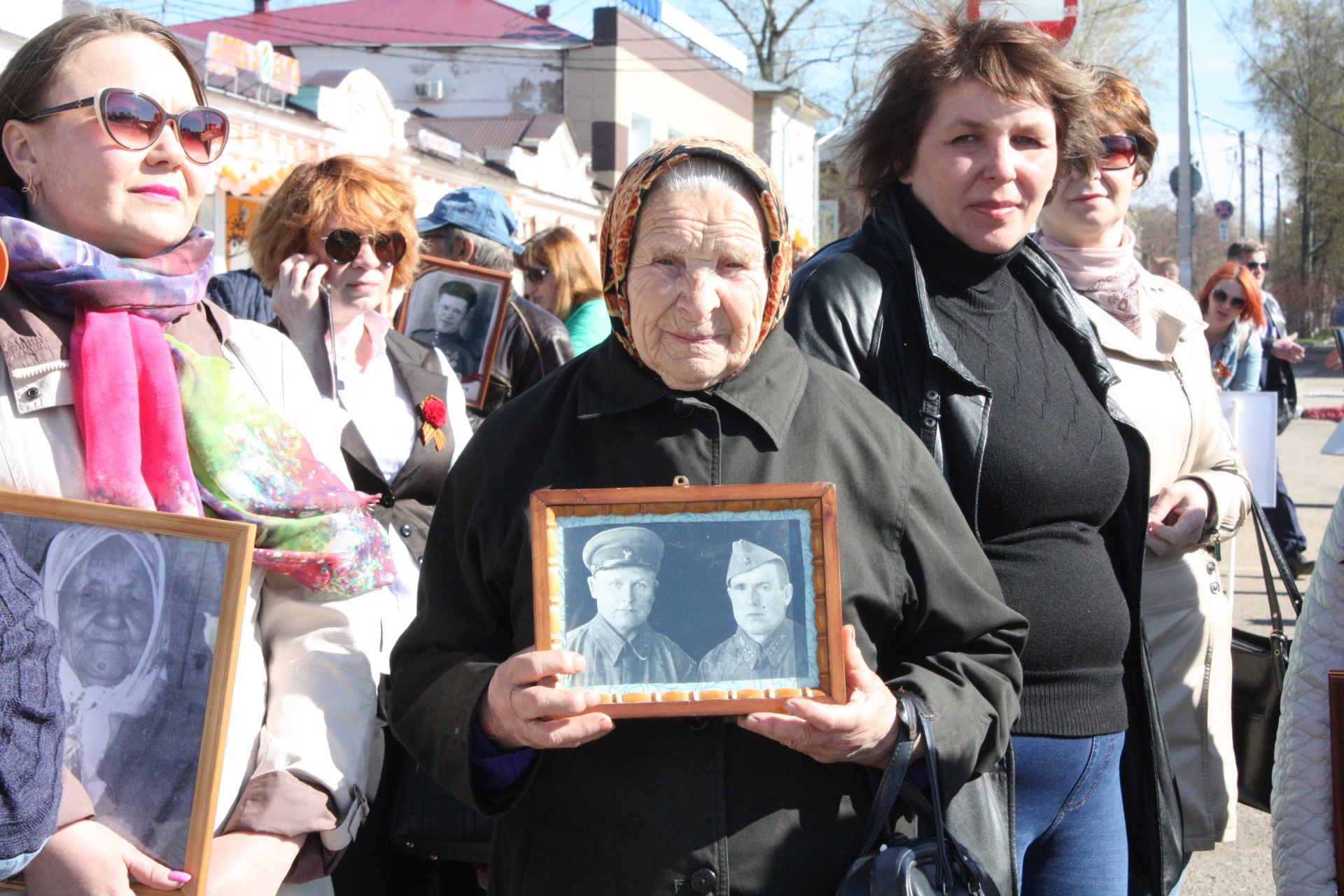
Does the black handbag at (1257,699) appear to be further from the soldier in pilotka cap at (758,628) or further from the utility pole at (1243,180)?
the utility pole at (1243,180)

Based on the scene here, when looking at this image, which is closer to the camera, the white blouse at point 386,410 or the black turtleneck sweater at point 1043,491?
the black turtleneck sweater at point 1043,491

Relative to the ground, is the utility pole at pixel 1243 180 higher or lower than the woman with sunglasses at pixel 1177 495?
higher

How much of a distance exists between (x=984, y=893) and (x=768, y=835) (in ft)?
1.11

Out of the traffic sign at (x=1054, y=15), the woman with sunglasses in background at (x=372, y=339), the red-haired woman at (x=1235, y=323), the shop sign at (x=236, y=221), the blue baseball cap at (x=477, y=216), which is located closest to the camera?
the woman with sunglasses in background at (x=372, y=339)

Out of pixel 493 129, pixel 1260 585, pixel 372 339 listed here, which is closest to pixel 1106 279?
pixel 372 339

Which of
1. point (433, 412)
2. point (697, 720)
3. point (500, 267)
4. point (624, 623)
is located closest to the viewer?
point (624, 623)

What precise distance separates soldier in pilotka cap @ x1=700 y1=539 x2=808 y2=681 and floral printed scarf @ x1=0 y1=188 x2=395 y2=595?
73 centimetres

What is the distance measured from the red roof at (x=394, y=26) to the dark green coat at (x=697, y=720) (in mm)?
34098

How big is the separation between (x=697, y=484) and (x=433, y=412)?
1722 mm

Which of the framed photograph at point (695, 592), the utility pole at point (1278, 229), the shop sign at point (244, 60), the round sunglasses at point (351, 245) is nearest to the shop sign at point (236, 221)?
the shop sign at point (244, 60)

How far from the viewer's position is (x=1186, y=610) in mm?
3057

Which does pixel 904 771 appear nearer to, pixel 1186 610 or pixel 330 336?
pixel 1186 610

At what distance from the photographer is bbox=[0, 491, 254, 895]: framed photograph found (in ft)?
5.72

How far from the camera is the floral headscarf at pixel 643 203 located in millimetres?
1907
